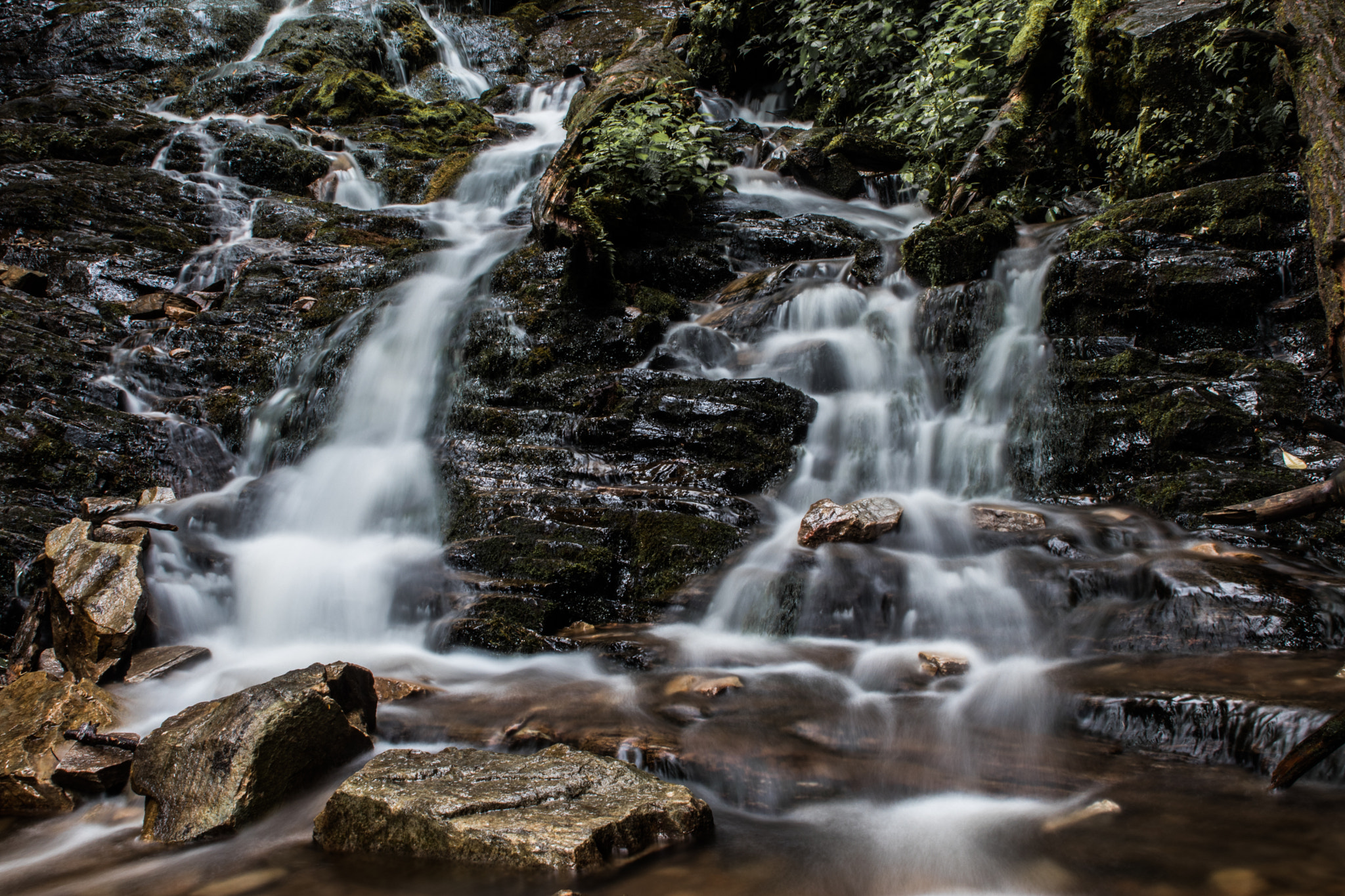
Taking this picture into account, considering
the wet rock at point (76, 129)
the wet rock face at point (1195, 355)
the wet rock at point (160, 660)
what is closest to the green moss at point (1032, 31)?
the wet rock face at point (1195, 355)

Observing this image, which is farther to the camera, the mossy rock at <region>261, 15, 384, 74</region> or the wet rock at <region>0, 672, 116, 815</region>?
the mossy rock at <region>261, 15, 384, 74</region>

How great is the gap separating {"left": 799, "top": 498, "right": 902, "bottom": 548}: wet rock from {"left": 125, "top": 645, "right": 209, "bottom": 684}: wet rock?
3880 mm

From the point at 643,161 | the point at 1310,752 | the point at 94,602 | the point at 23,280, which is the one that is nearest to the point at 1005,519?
the point at 1310,752

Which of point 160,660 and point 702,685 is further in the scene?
point 160,660

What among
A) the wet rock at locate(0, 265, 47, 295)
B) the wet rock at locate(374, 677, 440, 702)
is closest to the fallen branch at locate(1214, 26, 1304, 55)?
the wet rock at locate(374, 677, 440, 702)

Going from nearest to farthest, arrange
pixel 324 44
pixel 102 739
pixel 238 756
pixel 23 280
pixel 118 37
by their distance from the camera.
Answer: pixel 238 756 → pixel 102 739 → pixel 23 280 → pixel 118 37 → pixel 324 44

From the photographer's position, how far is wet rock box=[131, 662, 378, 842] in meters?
2.77

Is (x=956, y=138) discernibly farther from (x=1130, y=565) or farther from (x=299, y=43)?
(x=299, y=43)

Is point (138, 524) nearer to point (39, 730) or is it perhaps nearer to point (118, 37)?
point (39, 730)

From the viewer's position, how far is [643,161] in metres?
9.16

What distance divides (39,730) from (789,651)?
3635 mm

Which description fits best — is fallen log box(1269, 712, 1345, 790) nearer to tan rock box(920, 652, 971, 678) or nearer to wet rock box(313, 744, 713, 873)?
A: tan rock box(920, 652, 971, 678)

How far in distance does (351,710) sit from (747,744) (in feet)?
5.89

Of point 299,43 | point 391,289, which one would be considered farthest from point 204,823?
point 299,43
